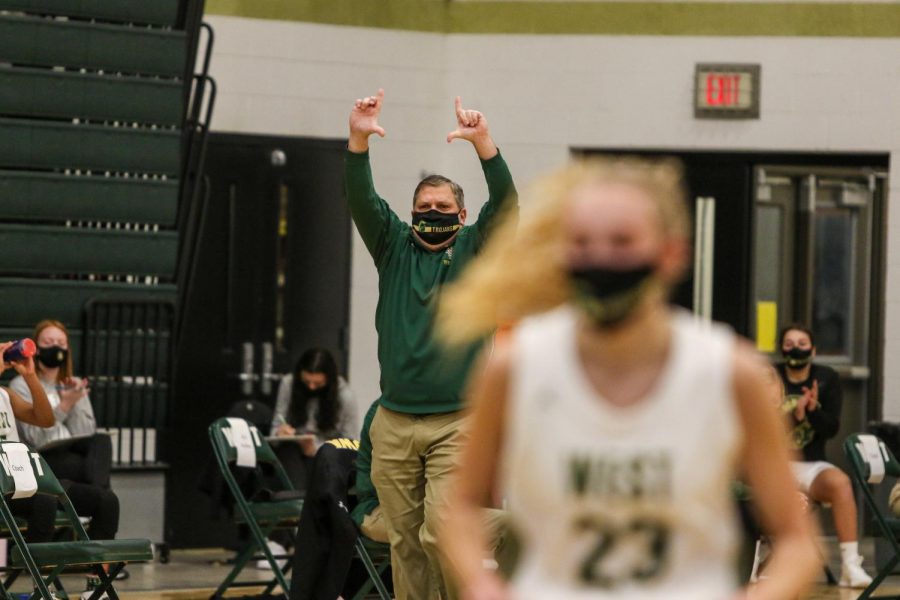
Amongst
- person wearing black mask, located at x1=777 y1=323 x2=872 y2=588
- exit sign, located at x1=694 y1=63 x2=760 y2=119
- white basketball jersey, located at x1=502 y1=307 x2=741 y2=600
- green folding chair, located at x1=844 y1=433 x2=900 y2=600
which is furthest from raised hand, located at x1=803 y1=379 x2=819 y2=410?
A: white basketball jersey, located at x1=502 y1=307 x2=741 y2=600

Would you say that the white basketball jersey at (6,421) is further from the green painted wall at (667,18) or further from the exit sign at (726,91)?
the exit sign at (726,91)

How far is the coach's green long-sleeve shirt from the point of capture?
572 centimetres

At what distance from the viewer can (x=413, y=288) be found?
580cm

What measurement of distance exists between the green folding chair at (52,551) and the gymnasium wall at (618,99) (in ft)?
13.5

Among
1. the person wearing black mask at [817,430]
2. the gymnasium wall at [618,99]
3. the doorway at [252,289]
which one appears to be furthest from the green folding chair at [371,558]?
the gymnasium wall at [618,99]

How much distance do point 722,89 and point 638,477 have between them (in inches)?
346

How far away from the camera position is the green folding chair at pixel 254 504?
306 inches

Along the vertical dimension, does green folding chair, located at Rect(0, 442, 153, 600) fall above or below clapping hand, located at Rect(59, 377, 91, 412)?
below

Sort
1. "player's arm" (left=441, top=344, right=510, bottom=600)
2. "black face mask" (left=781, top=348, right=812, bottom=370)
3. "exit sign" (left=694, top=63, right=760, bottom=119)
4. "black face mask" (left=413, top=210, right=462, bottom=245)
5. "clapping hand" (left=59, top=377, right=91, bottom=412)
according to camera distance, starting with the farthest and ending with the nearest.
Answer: "exit sign" (left=694, top=63, right=760, bottom=119), "black face mask" (left=781, top=348, right=812, bottom=370), "clapping hand" (left=59, top=377, right=91, bottom=412), "black face mask" (left=413, top=210, right=462, bottom=245), "player's arm" (left=441, top=344, right=510, bottom=600)

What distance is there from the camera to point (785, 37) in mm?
10883

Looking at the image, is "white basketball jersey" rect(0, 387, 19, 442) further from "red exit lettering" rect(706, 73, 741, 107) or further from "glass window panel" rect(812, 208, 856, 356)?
"glass window panel" rect(812, 208, 856, 356)

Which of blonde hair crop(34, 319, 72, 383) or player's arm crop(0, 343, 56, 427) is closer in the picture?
player's arm crop(0, 343, 56, 427)

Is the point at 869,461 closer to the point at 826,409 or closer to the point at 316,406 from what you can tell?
the point at 826,409

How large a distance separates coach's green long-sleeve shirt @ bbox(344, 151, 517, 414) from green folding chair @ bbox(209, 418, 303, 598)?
6.70 ft
